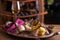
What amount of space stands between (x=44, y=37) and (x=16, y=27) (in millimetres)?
240

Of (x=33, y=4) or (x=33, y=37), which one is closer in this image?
(x=33, y=37)

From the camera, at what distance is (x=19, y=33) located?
1203 millimetres

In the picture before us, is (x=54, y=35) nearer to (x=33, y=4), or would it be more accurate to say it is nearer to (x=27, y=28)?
(x=27, y=28)

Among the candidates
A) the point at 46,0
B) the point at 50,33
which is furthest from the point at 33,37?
the point at 46,0

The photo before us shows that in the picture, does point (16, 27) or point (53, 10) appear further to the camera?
point (53, 10)

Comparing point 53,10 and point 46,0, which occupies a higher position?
point 46,0

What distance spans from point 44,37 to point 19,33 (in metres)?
0.19

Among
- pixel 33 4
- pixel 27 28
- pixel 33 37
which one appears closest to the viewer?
pixel 33 37

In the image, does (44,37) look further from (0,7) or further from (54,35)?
(0,7)

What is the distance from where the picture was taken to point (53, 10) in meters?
3.05

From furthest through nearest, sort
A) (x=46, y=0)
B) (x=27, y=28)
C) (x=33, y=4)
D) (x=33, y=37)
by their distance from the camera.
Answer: (x=46, y=0), (x=33, y=4), (x=27, y=28), (x=33, y=37)

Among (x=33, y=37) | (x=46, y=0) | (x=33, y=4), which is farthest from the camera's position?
(x=46, y=0)

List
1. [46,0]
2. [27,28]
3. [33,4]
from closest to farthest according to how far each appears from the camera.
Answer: [27,28]
[33,4]
[46,0]

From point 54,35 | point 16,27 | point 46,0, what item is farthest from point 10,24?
point 46,0
